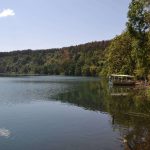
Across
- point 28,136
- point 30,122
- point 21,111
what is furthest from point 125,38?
point 28,136

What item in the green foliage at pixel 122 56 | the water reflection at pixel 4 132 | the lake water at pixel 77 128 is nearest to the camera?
the lake water at pixel 77 128

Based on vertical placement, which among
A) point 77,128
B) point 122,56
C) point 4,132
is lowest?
point 4,132

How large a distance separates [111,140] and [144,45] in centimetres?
4419

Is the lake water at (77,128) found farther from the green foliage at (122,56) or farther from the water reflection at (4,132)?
the green foliage at (122,56)

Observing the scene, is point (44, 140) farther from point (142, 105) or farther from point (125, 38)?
point (125, 38)

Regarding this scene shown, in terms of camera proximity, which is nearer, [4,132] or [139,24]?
[4,132]

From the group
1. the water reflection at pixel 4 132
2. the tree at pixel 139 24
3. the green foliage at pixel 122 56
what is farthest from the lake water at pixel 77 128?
the green foliage at pixel 122 56

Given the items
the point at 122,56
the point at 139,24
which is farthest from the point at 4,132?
the point at 122,56

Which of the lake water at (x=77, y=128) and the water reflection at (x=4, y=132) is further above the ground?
the lake water at (x=77, y=128)

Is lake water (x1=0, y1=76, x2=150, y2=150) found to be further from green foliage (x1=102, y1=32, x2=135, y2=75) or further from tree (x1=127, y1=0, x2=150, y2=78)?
green foliage (x1=102, y1=32, x2=135, y2=75)

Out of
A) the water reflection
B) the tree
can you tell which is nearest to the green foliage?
the tree

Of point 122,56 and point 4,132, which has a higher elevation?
point 122,56

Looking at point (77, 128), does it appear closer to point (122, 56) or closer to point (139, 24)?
point (139, 24)

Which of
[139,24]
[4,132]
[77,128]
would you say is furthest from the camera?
[139,24]
